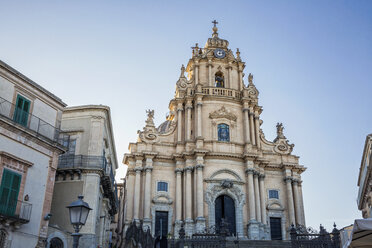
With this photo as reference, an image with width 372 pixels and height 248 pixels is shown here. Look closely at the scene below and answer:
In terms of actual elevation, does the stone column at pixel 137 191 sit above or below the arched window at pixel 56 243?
above

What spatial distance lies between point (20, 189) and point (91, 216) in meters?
6.62

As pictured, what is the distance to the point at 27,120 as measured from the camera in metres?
19.0

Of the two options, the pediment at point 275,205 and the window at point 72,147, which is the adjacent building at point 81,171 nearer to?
the window at point 72,147

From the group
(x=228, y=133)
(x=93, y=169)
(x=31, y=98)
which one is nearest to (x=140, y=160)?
(x=228, y=133)

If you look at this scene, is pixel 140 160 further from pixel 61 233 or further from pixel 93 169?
pixel 61 233

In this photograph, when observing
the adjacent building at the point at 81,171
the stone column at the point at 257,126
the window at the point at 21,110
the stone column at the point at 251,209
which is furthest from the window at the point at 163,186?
the window at the point at 21,110

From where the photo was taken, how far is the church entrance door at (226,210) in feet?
112

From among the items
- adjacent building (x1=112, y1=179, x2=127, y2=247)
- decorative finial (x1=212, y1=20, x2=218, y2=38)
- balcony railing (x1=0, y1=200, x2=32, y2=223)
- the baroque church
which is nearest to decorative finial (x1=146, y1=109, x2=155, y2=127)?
the baroque church

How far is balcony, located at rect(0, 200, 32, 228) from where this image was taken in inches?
639

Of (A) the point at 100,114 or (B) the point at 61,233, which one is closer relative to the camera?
(B) the point at 61,233

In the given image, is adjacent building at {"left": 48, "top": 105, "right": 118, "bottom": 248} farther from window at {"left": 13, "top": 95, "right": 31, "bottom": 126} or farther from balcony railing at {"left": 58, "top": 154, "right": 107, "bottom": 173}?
window at {"left": 13, "top": 95, "right": 31, "bottom": 126}

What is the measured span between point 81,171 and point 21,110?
6.63 m

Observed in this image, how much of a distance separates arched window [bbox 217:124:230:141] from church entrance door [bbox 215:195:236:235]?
17.7 ft

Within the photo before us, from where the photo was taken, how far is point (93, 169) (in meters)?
24.2
